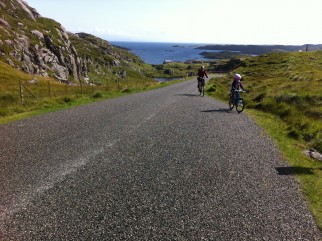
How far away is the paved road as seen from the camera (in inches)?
292

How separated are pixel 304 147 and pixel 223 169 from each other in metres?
6.73

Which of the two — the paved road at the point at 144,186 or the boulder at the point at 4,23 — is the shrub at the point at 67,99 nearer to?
the paved road at the point at 144,186

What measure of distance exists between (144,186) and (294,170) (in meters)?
6.30

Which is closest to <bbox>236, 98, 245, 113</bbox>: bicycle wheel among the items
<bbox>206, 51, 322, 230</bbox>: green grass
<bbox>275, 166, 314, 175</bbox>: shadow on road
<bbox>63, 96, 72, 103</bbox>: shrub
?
<bbox>206, 51, 322, 230</bbox>: green grass

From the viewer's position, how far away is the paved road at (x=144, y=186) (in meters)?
7.42

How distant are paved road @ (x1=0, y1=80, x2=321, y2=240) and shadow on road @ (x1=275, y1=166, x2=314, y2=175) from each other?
1.53 ft

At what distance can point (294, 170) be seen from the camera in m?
12.0

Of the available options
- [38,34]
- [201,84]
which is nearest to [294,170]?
[201,84]

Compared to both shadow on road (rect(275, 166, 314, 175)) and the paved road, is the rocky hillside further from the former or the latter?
shadow on road (rect(275, 166, 314, 175))

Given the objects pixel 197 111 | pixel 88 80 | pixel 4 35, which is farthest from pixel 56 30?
pixel 197 111

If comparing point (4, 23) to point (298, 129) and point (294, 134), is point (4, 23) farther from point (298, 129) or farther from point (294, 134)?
point (294, 134)

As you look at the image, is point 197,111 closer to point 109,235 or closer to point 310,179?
point 310,179

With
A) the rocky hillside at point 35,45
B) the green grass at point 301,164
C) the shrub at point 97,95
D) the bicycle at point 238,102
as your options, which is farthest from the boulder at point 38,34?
the green grass at point 301,164

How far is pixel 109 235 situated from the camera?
7.05 m
